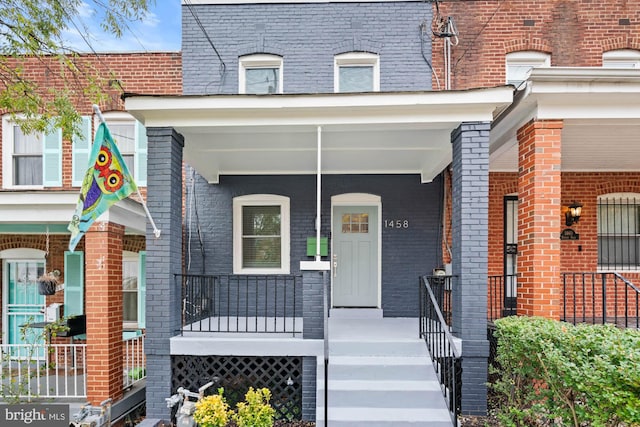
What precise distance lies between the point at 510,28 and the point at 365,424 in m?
7.70

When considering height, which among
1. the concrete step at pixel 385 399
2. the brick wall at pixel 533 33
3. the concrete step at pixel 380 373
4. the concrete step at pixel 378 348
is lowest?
the concrete step at pixel 385 399

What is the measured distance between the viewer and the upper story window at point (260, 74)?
27.2 feet

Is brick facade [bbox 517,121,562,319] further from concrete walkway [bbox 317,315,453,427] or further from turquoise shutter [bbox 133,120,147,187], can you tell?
turquoise shutter [bbox 133,120,147,187]

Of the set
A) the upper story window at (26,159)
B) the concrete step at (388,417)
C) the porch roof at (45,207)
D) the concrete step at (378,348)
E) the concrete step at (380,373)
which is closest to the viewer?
the concrete step at (388,417)

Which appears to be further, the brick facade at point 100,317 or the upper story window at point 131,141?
the upper story window at point 131,141

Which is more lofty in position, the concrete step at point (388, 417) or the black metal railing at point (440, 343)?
the black metal railing at point (440, 343)

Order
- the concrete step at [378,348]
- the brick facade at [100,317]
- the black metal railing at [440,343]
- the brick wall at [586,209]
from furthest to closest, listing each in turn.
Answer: the brick wall at [586,209]
the brick facade at [100,317]
the concrete step at [378,348]
the black metal railing at [440,343]

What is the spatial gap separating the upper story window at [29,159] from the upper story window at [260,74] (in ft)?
13.3

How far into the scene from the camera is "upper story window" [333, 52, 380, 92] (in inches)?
324

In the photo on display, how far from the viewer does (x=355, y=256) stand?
8133 mm
